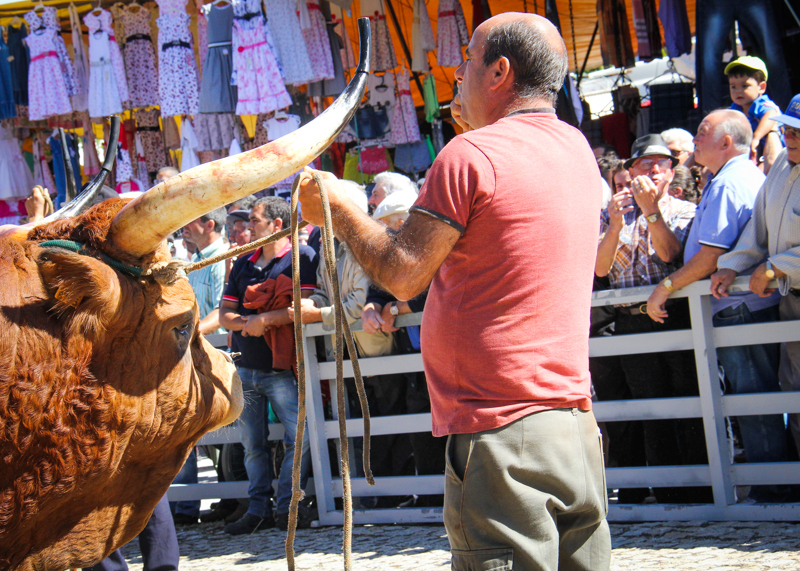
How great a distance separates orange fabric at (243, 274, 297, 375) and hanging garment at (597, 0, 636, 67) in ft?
16.7

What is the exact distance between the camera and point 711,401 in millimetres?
4129

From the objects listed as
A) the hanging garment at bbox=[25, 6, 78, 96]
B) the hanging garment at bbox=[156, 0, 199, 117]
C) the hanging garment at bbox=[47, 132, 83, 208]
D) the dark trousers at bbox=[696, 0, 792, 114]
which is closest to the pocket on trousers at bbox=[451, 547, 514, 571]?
the dark trousers at bbox=[696, 0, 792, 114]

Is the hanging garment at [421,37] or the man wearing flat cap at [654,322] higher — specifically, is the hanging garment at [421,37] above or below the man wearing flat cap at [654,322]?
above

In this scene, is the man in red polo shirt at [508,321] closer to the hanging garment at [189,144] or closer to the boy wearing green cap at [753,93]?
the boy wearing green cap at [753,93]

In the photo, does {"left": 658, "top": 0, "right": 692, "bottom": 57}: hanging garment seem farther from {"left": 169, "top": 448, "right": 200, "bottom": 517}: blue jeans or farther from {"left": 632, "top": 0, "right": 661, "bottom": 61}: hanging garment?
{"left": 169, "top": 448, "right": 200, "bottom": 517}: blue jeans

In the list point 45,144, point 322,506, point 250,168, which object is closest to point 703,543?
point 322,506

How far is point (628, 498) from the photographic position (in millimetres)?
4555

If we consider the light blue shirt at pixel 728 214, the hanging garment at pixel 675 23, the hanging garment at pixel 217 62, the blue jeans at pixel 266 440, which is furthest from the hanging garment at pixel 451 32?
the blue jeans at pixel 266 440

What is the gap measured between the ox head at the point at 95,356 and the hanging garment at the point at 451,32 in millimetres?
6344

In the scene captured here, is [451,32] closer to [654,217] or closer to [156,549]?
[654,217]

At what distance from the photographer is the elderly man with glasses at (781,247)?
392 cm

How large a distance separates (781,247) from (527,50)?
2565 mm

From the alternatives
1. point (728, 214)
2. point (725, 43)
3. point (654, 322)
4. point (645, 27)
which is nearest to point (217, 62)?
point (645, 27)

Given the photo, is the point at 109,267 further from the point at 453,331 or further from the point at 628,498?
the point at 628,498
